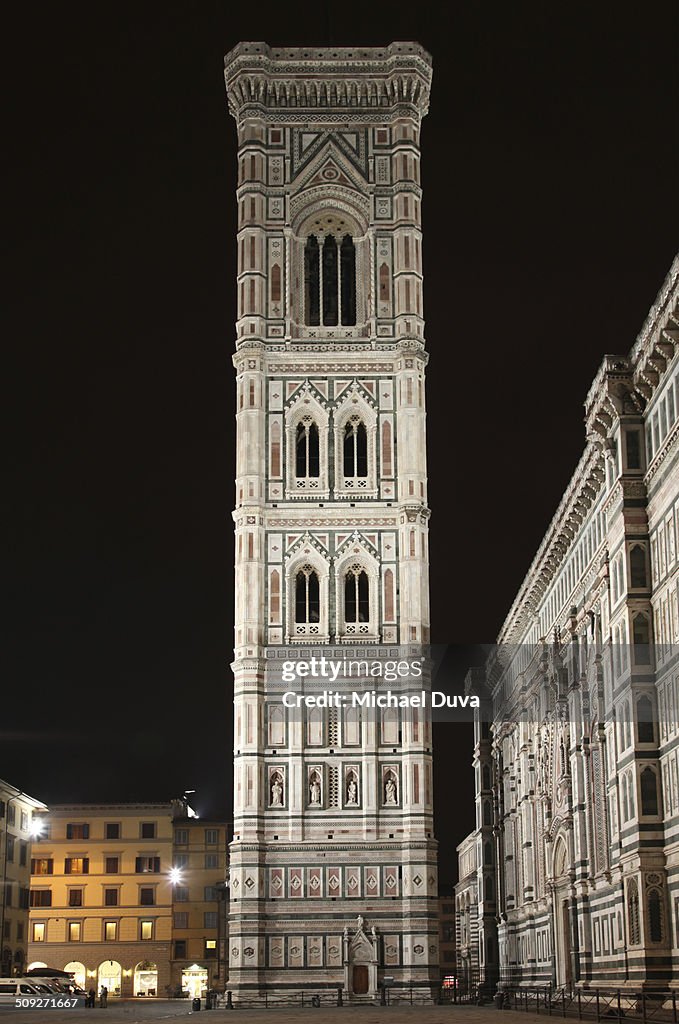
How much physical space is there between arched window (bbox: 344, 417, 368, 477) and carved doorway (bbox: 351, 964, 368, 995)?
1761cm

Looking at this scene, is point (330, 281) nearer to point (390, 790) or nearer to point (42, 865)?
point (390, 790)

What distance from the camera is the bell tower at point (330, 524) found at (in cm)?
5419

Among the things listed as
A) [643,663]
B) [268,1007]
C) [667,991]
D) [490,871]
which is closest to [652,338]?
[643,663]

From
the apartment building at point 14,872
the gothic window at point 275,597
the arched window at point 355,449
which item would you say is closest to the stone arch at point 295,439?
the arched window at point 355,449

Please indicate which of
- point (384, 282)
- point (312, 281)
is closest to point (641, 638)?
point (384, 282)

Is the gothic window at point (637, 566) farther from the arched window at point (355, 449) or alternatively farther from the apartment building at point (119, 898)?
the apartment building at point (119, 898)

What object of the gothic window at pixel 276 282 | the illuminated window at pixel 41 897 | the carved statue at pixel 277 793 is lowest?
the illuminated window at pixel 41 897

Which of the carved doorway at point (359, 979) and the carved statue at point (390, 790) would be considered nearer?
the carved doorway at point (359, 979)

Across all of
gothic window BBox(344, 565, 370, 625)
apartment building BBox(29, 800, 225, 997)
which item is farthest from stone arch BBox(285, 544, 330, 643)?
apartment building BBox(29, 800, 225, 997)

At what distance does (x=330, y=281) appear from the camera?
6247cm

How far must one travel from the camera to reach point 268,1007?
5253cm

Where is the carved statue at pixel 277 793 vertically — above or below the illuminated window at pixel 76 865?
above

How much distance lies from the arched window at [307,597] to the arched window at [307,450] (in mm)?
3706

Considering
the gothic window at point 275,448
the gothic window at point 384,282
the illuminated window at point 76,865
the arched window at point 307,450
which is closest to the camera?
the gothic window at point 275,448
